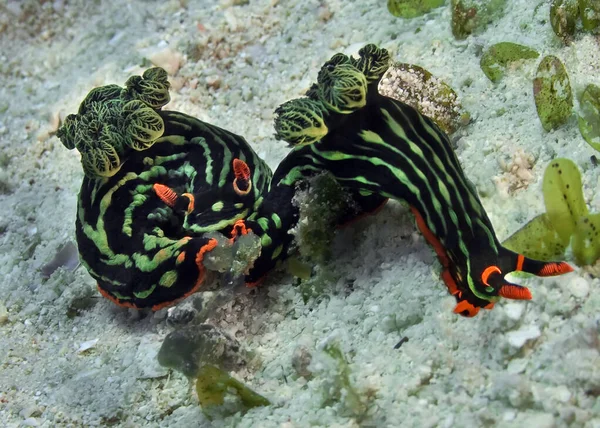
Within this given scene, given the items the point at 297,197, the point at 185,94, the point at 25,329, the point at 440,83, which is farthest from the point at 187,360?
the point at 185,94

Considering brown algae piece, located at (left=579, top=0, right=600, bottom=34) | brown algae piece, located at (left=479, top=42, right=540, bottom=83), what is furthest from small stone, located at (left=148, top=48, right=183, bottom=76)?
brown algae piece, located at (left=579, top=0, right=600, bottom=34)

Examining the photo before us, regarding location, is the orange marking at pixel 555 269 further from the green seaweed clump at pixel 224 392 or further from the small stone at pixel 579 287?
the green seaweed clump at pixel 224 392

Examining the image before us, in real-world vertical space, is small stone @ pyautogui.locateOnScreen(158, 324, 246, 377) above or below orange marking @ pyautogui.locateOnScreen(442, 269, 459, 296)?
above

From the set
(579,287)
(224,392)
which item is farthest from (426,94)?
(224,392)

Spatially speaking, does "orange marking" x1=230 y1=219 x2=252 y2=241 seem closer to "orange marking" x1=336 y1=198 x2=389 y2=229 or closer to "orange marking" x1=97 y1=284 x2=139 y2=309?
"orange marking" x1=336 y1=198 x2=389 y2=229

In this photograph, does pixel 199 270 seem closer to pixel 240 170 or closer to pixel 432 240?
pixel 240 170

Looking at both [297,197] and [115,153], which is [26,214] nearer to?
[115,153]

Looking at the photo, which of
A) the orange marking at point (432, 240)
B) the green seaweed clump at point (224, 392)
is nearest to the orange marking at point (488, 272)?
the orange marking at point (432, 240)
